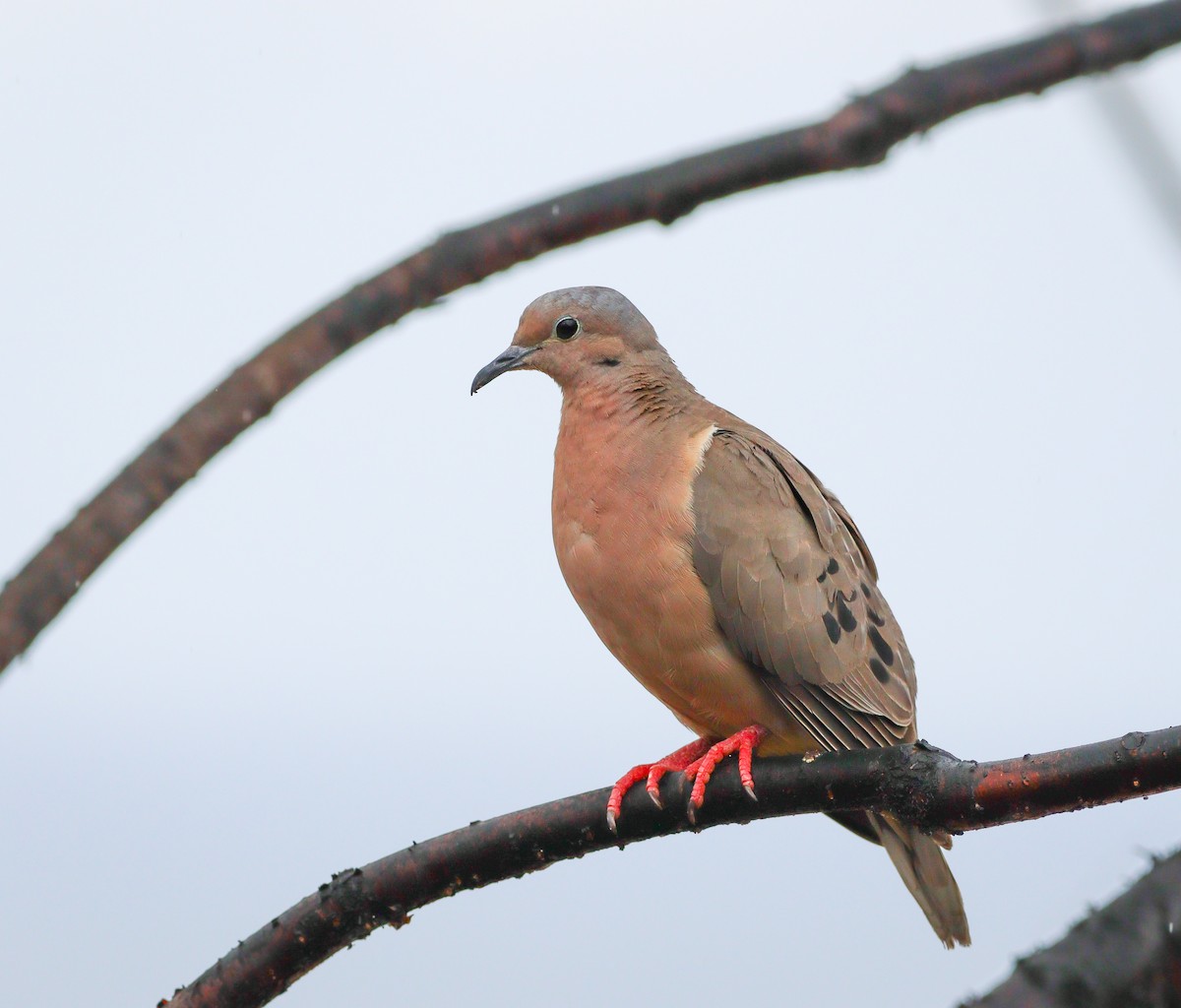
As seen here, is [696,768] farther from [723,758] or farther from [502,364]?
[502,364]

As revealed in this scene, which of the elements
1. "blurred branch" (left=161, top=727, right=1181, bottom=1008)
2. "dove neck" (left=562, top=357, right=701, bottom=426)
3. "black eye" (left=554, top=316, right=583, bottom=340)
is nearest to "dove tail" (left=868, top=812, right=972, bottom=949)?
"blurred branch" (left=161, top=727, right=1181, bottom=1008)

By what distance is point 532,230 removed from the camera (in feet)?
5.38

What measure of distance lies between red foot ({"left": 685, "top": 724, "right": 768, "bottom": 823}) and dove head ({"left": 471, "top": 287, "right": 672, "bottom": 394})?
1.06 m

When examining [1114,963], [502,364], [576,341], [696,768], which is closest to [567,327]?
[576,341]

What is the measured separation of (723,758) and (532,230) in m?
1.85

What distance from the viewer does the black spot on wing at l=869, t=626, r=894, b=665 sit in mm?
3516

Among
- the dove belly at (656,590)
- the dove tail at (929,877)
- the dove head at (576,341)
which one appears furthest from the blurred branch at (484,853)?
the dove head at (576,341)

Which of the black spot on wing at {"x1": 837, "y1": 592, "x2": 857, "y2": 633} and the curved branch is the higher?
the black spot on wing at {"x1": 837, "y1": 592, "x2": 857, "y2": 633}

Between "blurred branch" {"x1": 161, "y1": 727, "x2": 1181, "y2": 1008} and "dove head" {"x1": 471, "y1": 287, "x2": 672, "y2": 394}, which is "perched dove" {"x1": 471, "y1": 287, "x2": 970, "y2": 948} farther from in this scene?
"blurred branch" {"x1": 161, "y1": 727, "x2": 1181, "y2": 1008}

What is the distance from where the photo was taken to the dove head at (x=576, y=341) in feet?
12.2

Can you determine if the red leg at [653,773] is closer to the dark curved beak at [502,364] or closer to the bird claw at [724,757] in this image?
the bird claw at [724,757]

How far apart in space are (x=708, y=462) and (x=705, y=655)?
1.66ft

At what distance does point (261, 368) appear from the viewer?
1.57 meters

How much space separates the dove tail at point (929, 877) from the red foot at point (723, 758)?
34cm
